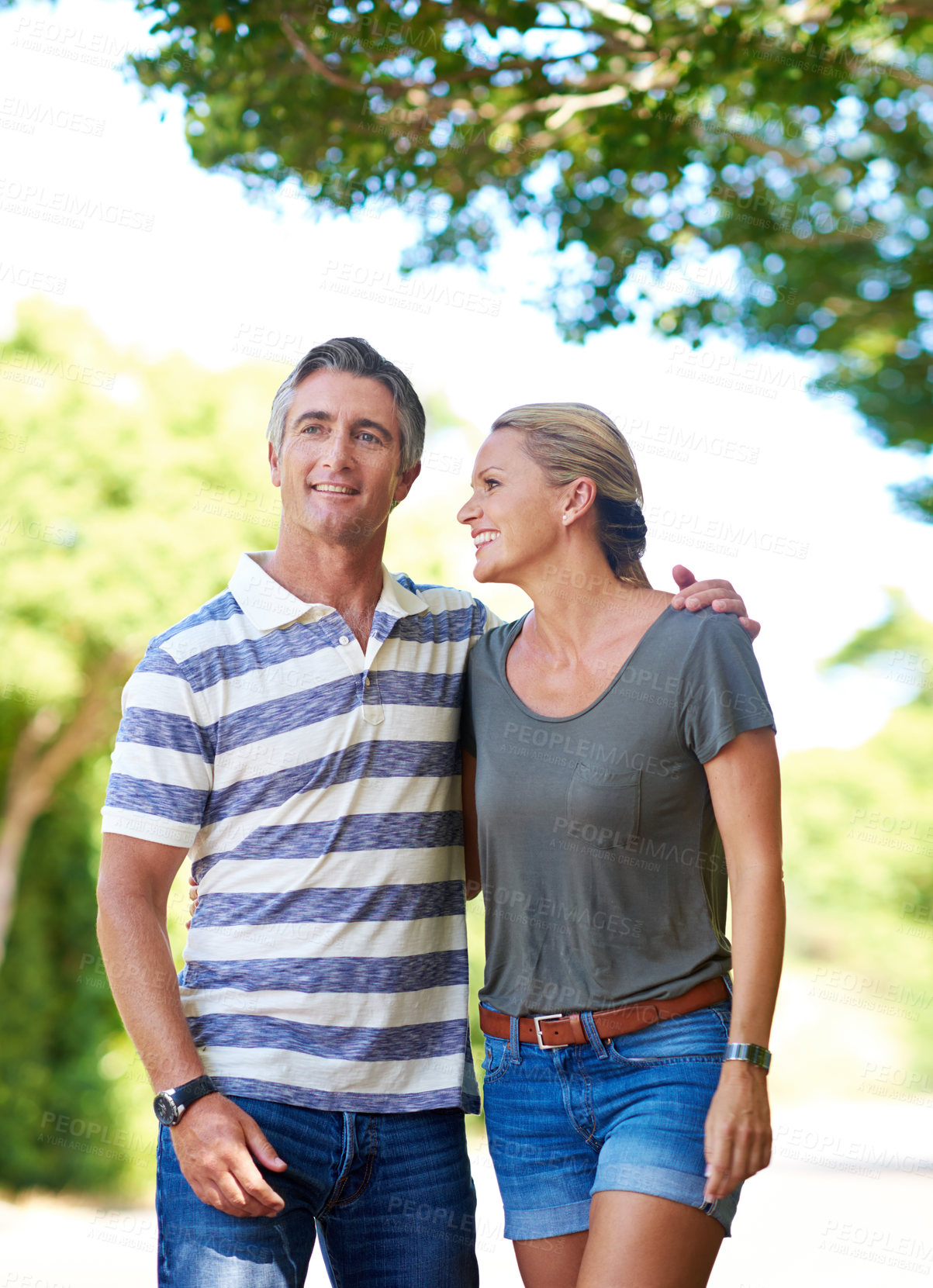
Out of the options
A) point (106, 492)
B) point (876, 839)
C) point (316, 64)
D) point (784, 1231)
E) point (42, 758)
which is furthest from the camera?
point (876, 839)

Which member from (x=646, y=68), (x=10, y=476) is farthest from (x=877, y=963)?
(x=646, y=68)

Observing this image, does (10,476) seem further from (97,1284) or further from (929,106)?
(929,106)

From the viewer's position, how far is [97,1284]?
17.7 feet

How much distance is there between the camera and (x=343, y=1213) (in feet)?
6.64

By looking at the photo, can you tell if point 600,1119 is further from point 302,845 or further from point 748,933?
point 302,845

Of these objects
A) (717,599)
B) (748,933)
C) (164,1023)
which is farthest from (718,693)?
(164,1023)

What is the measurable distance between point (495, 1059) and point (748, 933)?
0.52 meters

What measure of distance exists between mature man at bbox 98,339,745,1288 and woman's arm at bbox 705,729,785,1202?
33 cm

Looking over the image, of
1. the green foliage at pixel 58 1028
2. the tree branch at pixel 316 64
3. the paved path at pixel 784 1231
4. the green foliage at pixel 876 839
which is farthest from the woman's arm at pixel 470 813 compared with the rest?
the green foliage at pixel 876 839

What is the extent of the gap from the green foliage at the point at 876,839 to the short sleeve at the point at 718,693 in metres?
12.5

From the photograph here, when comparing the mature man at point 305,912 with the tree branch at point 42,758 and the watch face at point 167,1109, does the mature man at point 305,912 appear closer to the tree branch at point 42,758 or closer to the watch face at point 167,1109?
the watch face at point 167,1109

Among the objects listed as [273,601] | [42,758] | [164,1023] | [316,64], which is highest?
[316,64]

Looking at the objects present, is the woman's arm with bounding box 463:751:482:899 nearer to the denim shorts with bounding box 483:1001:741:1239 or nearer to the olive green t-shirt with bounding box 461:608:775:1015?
the olive green t-shirt with bounding box 461:608:775:1015

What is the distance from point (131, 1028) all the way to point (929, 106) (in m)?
4.66
